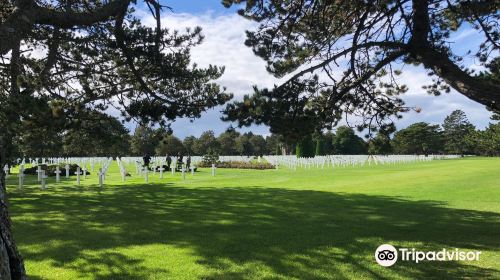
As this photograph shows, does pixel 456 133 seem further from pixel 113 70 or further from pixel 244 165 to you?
pixel 113 70

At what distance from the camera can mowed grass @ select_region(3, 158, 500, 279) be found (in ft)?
19.9

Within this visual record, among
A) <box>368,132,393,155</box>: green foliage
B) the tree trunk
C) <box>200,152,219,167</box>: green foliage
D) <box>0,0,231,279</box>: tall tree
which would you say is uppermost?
<box>0,0,231,279</box>: tall tree

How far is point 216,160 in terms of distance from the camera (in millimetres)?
42219

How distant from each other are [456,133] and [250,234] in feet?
364

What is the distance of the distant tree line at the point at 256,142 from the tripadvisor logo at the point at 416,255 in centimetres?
401

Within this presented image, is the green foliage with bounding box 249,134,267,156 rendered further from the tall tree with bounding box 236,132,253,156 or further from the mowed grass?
the mowed grass

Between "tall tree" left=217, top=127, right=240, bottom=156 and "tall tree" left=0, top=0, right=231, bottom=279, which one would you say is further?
"tall tree" left=217, top=127, right=240, bottom=156

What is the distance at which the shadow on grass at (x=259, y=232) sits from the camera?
20.2ft

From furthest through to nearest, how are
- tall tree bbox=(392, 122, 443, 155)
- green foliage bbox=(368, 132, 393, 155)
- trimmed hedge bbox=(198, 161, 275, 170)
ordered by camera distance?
tall tree bbox=(392, 122, 443, 155) < trimmed hedge bbox=(198, 161, 275, 170) < green foliage bbox=(368, 132, 393, 155)

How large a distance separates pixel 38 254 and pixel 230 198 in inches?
333

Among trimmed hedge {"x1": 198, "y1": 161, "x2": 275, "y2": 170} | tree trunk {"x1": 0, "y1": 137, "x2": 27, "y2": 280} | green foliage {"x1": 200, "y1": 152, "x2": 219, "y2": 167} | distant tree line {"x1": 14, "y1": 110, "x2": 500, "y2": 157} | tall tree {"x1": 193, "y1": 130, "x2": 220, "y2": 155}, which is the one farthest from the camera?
tall tree {"x1": 193, "y1": 130, "x2": 220, "y2": 155}

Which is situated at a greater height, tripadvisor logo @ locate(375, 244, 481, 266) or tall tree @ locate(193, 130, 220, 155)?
tall tree @ locate(193, 130, 220, 155)

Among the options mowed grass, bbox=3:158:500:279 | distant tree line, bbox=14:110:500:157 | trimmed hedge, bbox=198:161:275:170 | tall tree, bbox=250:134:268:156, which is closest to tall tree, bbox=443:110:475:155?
distant tree line, bbox=14:110:500:157

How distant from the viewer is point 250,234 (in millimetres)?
8445
